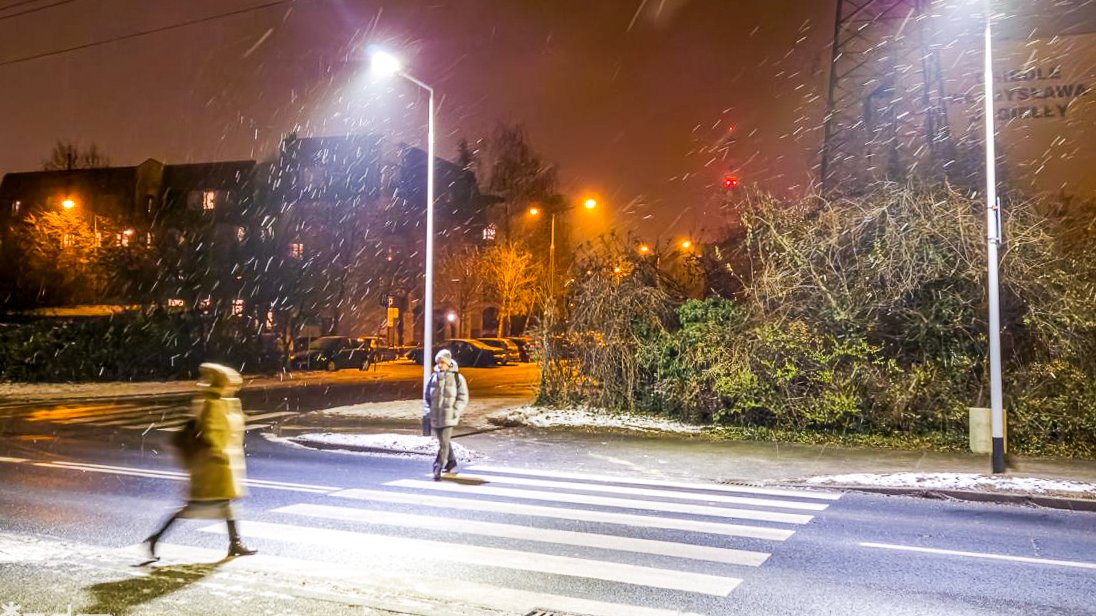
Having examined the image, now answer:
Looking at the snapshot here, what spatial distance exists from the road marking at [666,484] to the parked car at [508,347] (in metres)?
31.9

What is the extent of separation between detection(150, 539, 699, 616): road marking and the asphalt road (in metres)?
0.02

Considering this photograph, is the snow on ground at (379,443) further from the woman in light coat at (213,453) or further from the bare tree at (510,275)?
the bare tree at (510,275)

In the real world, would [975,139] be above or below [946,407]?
above

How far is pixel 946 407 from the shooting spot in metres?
14.8

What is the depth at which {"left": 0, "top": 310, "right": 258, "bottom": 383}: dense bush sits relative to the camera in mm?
30188

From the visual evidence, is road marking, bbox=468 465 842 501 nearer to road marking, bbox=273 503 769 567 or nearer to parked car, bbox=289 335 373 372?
road marking, bbox=273 503 769 567

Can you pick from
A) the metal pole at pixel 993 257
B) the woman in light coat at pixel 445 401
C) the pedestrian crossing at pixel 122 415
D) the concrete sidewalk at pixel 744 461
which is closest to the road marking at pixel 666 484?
the concrete sidewalk at pixel 744 461

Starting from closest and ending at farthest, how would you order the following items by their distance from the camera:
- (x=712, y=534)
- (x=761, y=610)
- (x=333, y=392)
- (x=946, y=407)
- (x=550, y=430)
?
(x=761, y=610) < (x=712, y=534) < (x=946, y=407) < (x=550, y=430) < (x=333, y=392)

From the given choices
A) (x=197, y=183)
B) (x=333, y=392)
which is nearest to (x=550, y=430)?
(x=333, y=392)

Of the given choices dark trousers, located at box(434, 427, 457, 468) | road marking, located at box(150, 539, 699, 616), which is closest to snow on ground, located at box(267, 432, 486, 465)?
dark trousers, located at box(434, 427, 457, 468)

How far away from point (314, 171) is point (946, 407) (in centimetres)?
4380

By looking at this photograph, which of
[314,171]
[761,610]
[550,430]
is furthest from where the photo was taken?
[314,171]

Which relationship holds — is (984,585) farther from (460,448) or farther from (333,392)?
(333,392)

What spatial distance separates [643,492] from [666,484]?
0.83m
